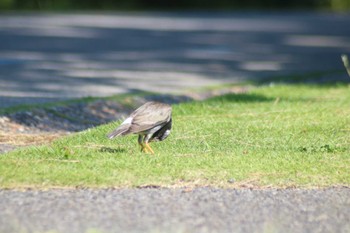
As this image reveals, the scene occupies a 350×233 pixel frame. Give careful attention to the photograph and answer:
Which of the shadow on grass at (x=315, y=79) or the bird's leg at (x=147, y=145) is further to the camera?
the shadow on grass at (x=315, y=79)

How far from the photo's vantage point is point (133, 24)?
29625mm

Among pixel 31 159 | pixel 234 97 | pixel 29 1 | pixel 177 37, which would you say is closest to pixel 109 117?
pixel 234 97

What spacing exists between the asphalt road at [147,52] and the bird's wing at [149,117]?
4.05 meters

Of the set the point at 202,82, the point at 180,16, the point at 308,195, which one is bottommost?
the point at 180,16

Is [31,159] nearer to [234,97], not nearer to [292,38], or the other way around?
[234,97]

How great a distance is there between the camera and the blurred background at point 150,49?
1477 cm

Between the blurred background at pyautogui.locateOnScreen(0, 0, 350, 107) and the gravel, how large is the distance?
5.13 m

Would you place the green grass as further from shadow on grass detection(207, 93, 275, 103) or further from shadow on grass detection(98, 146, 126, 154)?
shadow on grass detection(207, 93, 275, 103)

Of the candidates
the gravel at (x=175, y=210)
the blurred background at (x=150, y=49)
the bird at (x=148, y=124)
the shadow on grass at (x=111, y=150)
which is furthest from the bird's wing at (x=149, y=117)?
the blurred background at (x=150, y=49)

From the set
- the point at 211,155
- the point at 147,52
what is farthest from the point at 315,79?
the point at 211,155

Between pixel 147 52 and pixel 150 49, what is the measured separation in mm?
808

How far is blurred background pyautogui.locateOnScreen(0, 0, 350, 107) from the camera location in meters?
14.8

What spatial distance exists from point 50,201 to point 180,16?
29.2m

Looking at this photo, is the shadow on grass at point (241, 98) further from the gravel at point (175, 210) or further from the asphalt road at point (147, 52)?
the gravel at point (175, 210)
